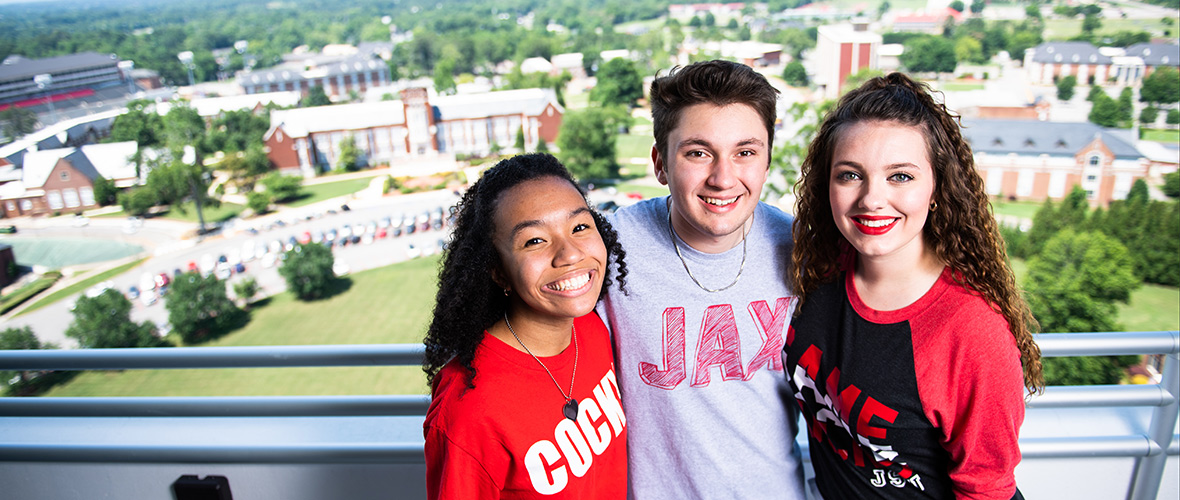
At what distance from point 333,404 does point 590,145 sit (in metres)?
18.8

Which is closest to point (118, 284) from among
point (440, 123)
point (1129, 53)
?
point (440, 123)

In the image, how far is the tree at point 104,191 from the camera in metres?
15.8

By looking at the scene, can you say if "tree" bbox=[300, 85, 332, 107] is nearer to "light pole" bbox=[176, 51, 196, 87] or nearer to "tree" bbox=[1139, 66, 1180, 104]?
"light pole" bbox=[176, 51, 196, 87]

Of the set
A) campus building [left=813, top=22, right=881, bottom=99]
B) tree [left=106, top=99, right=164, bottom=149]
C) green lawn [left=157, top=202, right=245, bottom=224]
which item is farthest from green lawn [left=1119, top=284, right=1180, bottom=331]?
tree [left=106, top=99, right=164, bottom=149]

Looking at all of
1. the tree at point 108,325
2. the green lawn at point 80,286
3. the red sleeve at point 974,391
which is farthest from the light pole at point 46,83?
the red sleeve at point 974,391

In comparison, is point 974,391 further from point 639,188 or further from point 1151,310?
point 639,188

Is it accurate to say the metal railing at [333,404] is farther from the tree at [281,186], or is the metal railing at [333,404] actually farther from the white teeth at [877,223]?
the tree at [281,186]

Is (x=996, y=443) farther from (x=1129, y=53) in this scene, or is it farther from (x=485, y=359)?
(x=1129, y=53)

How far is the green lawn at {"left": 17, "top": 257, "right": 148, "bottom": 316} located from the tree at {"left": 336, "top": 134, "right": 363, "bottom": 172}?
7.63 m

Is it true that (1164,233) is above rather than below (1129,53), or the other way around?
below

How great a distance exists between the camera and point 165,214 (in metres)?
17.8

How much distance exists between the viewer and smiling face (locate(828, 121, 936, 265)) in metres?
0.78

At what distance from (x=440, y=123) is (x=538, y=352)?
77.7 feet

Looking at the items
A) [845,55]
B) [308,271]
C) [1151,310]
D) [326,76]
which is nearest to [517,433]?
[308,271]
